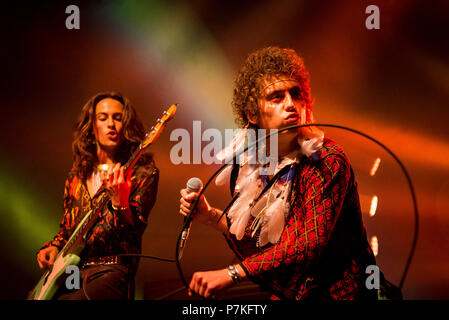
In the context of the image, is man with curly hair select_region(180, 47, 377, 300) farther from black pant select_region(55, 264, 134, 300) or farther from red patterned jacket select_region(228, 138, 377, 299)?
black pant select_region(55, 264, 134, 300)

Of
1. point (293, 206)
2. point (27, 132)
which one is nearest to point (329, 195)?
point (293, 206)

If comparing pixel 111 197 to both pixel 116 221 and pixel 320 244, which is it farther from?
pixel 320 244

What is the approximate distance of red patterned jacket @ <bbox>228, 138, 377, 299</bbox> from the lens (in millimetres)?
1026

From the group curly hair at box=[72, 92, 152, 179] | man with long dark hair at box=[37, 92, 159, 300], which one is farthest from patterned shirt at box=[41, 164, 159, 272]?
curly hair at box=[72, 92, 152, 179]

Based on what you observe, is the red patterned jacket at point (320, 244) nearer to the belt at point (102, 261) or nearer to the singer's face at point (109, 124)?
the belt at point (102, 261)

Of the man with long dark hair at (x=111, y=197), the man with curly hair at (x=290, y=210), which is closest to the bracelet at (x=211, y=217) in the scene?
the man with curly hair at (x=290, y=210)

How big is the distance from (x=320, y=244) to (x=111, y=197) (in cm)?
90

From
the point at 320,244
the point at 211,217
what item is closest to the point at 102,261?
the point at 211,217

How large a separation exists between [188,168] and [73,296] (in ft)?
2.78

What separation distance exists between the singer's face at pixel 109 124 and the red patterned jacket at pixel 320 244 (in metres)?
1.00

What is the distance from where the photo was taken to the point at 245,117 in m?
1.57

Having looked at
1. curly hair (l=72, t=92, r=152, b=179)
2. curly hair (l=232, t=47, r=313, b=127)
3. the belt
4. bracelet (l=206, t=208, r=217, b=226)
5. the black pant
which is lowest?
the black pant

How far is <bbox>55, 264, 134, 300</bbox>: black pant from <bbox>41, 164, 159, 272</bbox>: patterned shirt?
76mm

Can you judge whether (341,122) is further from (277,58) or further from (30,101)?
(30,101)
